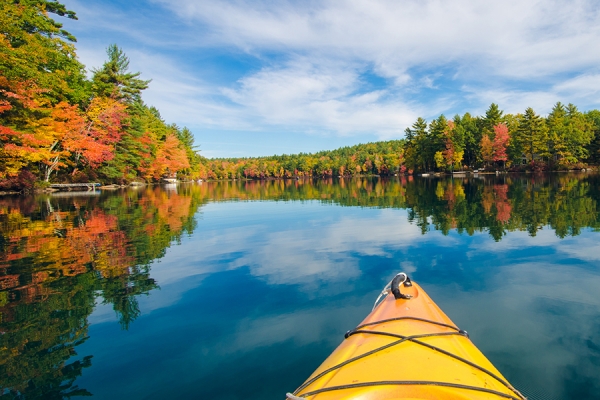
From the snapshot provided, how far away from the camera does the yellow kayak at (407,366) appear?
2.15m

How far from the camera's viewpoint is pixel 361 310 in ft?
16.0

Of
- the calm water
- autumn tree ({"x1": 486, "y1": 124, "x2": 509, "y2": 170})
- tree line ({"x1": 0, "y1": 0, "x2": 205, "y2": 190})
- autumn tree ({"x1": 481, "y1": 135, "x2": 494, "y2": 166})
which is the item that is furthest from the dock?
autumn tree ({"x1": 486, "y1": 124, "x2": 509, "y2": 170})

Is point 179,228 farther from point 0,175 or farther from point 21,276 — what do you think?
point 0,175

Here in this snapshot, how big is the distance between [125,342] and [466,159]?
7567 centimetres

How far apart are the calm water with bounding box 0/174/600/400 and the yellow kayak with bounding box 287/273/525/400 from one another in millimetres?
902

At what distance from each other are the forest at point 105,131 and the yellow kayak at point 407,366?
23.2 meters

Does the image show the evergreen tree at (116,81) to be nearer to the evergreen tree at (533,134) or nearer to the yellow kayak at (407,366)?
the yellow kayak at (407,366)

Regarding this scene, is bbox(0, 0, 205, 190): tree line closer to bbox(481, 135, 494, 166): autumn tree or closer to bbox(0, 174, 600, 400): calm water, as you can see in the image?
bbox(0, 174, 600, 400): calm water

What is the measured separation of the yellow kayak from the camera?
215 centimetres

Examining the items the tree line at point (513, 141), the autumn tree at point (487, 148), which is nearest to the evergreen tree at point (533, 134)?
the tree line at point (513, 141)

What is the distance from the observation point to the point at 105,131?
34688 mm

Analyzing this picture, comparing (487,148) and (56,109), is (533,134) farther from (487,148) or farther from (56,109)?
(56,109)

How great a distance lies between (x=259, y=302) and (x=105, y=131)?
36.8 meters

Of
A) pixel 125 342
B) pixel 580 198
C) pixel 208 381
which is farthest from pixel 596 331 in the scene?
pixel 580 198
